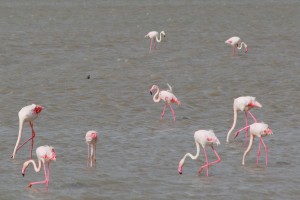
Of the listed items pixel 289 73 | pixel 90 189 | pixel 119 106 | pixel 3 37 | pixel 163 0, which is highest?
pixel 163 0

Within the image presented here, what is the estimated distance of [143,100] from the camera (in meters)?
16.8

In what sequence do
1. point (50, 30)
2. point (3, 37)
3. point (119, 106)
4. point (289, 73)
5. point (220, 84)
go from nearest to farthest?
point (119, 106) < point (220, 84) < point (289, 73) < point (3, 37) < point (50, 30)

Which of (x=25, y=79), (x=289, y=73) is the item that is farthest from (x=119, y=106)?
(x=289, y=73)

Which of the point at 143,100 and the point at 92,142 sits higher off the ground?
the point at 143,100

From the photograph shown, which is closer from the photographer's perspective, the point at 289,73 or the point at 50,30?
the point at 289,73

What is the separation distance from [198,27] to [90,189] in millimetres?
21582

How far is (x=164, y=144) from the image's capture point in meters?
13.1

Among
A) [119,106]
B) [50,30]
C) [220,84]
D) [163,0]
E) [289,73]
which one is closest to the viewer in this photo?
[119,106]

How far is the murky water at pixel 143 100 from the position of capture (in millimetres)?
10711

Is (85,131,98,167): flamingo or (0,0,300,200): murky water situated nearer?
(0,0,300,200): murky water

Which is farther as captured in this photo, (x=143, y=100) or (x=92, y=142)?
(x=143, y=100)

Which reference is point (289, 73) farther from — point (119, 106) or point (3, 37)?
point (3, 37)

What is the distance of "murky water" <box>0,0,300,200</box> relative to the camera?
10711 millimetres

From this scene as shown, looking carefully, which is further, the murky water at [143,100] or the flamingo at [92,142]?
the flamingo at [92,142]
